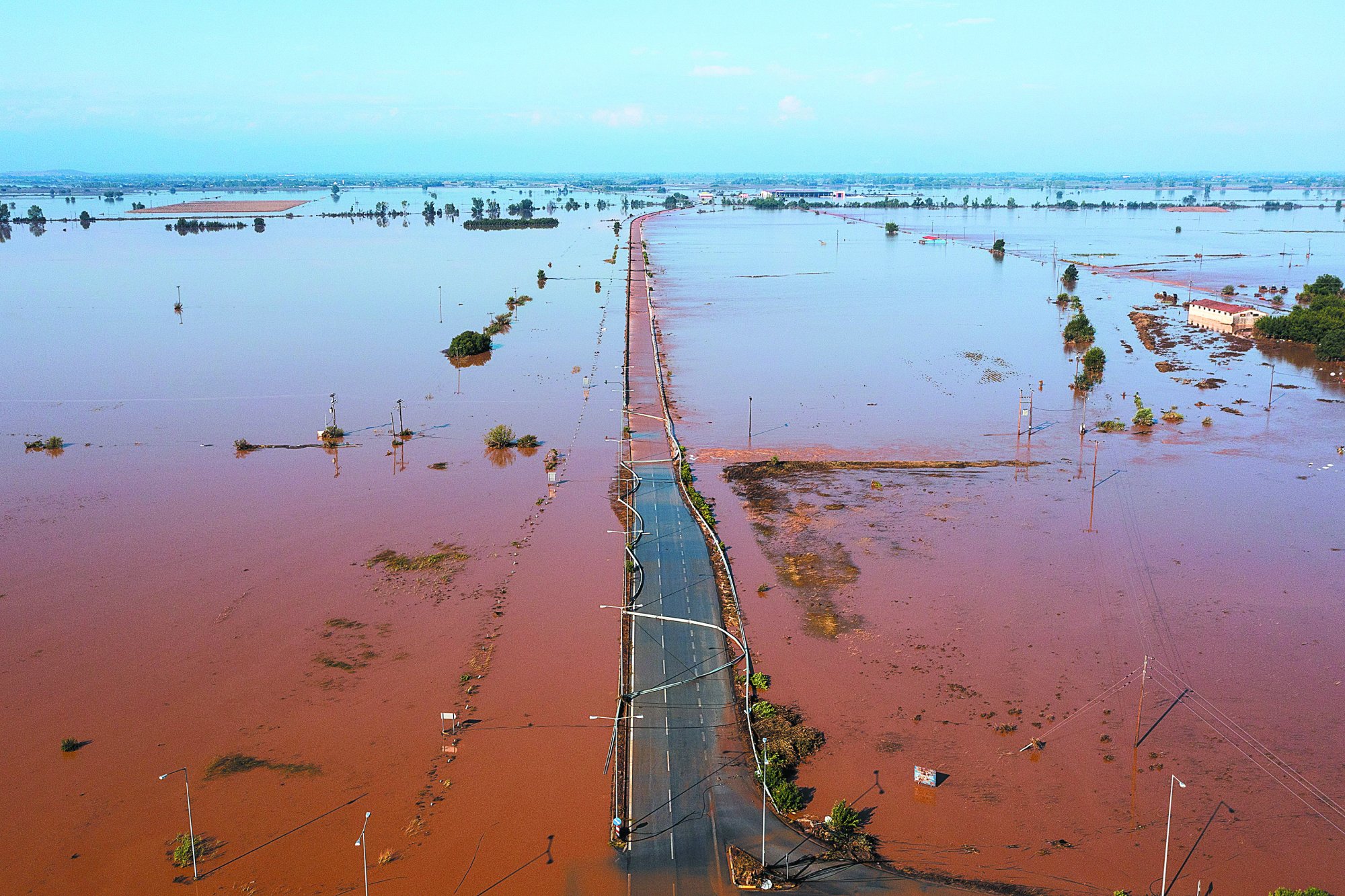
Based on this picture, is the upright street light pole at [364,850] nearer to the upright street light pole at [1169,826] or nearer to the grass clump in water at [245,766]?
the grass clump in water at [245,766]

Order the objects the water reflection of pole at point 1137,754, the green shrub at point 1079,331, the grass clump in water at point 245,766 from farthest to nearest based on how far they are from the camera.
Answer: the green shrub at point 1079,331, the grass clump in water at point 245,766, the water reflection of pole at point 1137,754

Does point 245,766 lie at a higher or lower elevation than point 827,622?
lower

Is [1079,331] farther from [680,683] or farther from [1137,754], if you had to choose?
[680,683]

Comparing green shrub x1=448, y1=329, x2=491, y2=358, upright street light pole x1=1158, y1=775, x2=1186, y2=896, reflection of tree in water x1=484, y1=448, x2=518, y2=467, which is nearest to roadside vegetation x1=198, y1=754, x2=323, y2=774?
upright street light pole x1=1158, y1=775, x2=1186, y2=896

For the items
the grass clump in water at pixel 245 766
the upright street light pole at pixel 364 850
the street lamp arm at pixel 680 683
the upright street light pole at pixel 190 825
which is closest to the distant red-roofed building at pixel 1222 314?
the street lamp arm at pixel 680 683

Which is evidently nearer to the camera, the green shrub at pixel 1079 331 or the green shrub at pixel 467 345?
the green shrub at pixel 467 345

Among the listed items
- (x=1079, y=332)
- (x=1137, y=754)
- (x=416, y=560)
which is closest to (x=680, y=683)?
(x=1137, y=754)

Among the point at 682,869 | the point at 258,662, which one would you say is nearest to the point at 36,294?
the point at 258,662
